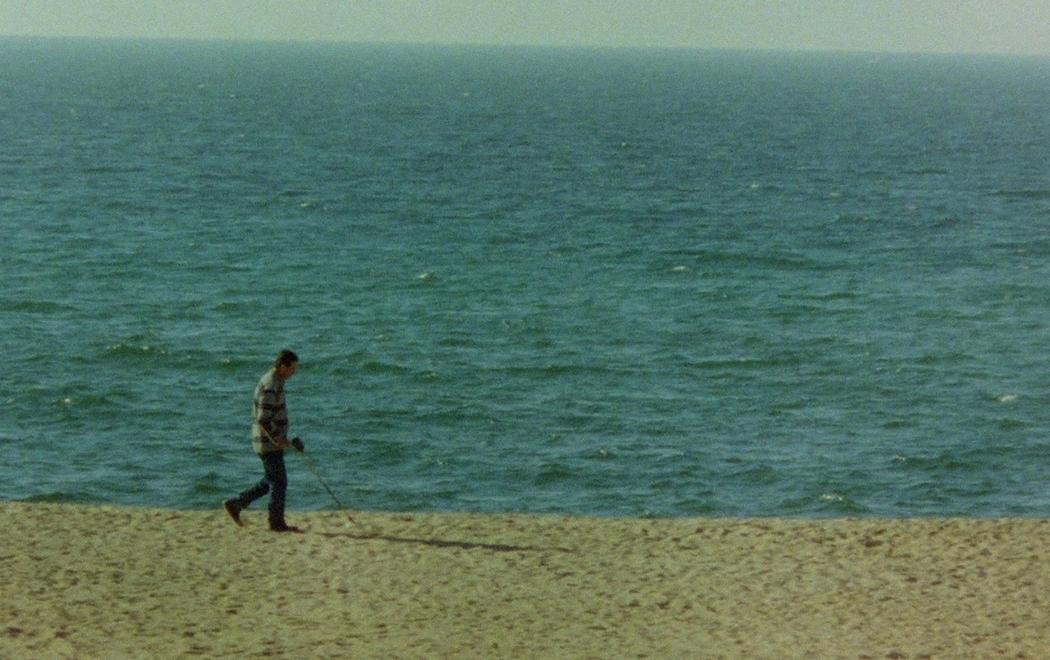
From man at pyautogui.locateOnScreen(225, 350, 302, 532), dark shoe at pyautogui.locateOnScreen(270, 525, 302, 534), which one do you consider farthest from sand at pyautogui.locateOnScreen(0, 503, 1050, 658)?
man at pyautogui.locateOnScreen(225, 350, 302, 532)

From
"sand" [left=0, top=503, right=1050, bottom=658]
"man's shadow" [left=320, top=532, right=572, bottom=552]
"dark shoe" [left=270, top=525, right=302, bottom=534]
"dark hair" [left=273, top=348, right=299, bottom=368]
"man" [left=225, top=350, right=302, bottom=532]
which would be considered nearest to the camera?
"sand" [left=0, top=503, right=1050, bottom=658]

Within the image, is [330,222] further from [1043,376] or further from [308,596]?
[308,596]

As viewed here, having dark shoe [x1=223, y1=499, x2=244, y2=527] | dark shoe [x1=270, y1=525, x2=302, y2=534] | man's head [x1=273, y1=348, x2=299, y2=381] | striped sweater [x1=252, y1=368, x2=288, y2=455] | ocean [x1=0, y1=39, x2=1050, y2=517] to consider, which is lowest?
ocean [x1=0, y1=39, x2=1050, y2=517]

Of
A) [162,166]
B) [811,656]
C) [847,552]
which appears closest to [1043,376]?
[847,552]

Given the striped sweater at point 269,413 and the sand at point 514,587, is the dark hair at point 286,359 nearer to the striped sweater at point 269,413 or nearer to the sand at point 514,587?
the striped sweater at point 269,413

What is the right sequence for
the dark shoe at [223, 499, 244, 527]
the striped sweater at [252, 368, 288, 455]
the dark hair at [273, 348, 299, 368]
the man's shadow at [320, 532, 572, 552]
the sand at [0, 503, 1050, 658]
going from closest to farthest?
the sand at [0, 503, 1050, 658] < the dark hair at [273, 348, 299, 368] < the striped sweater at [252, 368, 288, 455] < the man's shadow at [320, 532, 572, 552] < the dark shoe at [223, 499, 244, 527]

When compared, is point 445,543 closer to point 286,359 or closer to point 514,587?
point 514,587

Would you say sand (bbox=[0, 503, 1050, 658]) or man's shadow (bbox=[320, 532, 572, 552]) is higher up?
sand (bbox=[0, 503, 1050, 658])

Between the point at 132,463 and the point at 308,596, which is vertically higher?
the point at 308,596

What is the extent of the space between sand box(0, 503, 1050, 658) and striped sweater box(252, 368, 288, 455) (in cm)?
109

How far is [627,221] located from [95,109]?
74.1 metres

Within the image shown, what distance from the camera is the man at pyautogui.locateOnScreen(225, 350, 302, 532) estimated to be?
58.5 feet

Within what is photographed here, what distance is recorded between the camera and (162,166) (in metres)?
85.9

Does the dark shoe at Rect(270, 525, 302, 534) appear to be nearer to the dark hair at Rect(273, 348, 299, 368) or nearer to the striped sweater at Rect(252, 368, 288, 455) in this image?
the striped sweater at Rect(252, 368, 288, 455)
